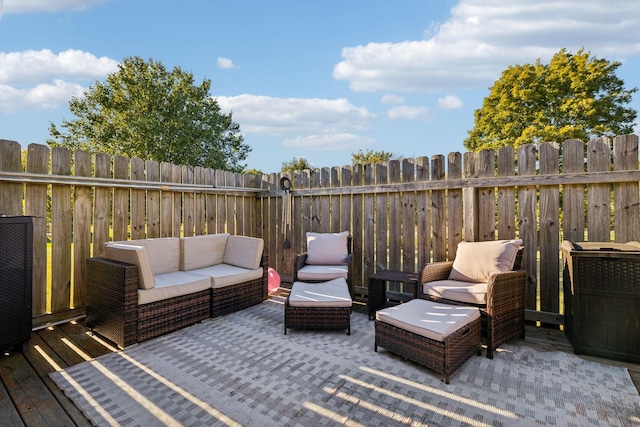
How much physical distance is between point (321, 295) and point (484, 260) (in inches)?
68.4

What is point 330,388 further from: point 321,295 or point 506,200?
point 506,200

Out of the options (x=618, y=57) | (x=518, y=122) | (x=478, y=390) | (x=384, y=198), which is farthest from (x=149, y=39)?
(x=618, y=57)

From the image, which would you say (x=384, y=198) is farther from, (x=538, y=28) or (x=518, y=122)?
(x=518, y=122)

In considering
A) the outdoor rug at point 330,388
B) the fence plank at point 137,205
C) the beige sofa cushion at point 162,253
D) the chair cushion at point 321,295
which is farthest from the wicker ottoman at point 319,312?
the fence plank at point 137,205

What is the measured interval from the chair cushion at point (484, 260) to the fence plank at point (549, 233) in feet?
1.51

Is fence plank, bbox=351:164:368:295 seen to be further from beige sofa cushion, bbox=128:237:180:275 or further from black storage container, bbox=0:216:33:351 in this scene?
black storage container, bbox=0:216:33:351

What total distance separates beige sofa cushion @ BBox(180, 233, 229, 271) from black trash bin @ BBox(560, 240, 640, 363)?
405cm

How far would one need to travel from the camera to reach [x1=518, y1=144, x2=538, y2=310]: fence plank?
3408 mm

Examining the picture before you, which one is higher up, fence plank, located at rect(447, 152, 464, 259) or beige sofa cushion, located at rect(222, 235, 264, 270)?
fence plank, located at rect(447, 152, 464, 259)

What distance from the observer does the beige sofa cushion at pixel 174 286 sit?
9.91ft

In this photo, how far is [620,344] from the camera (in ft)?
8.29

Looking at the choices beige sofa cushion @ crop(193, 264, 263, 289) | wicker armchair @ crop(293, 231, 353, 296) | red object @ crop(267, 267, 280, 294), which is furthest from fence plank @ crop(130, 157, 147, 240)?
wicker armchair @ crop(293, 231, 353, 296)

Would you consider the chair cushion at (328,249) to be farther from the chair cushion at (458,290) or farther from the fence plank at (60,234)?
the fence plank at (60,234)

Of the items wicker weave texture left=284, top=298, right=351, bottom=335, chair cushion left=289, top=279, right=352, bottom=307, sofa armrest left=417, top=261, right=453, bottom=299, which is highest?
sofa armrest left=417, top=261, right=453, bottom=299
